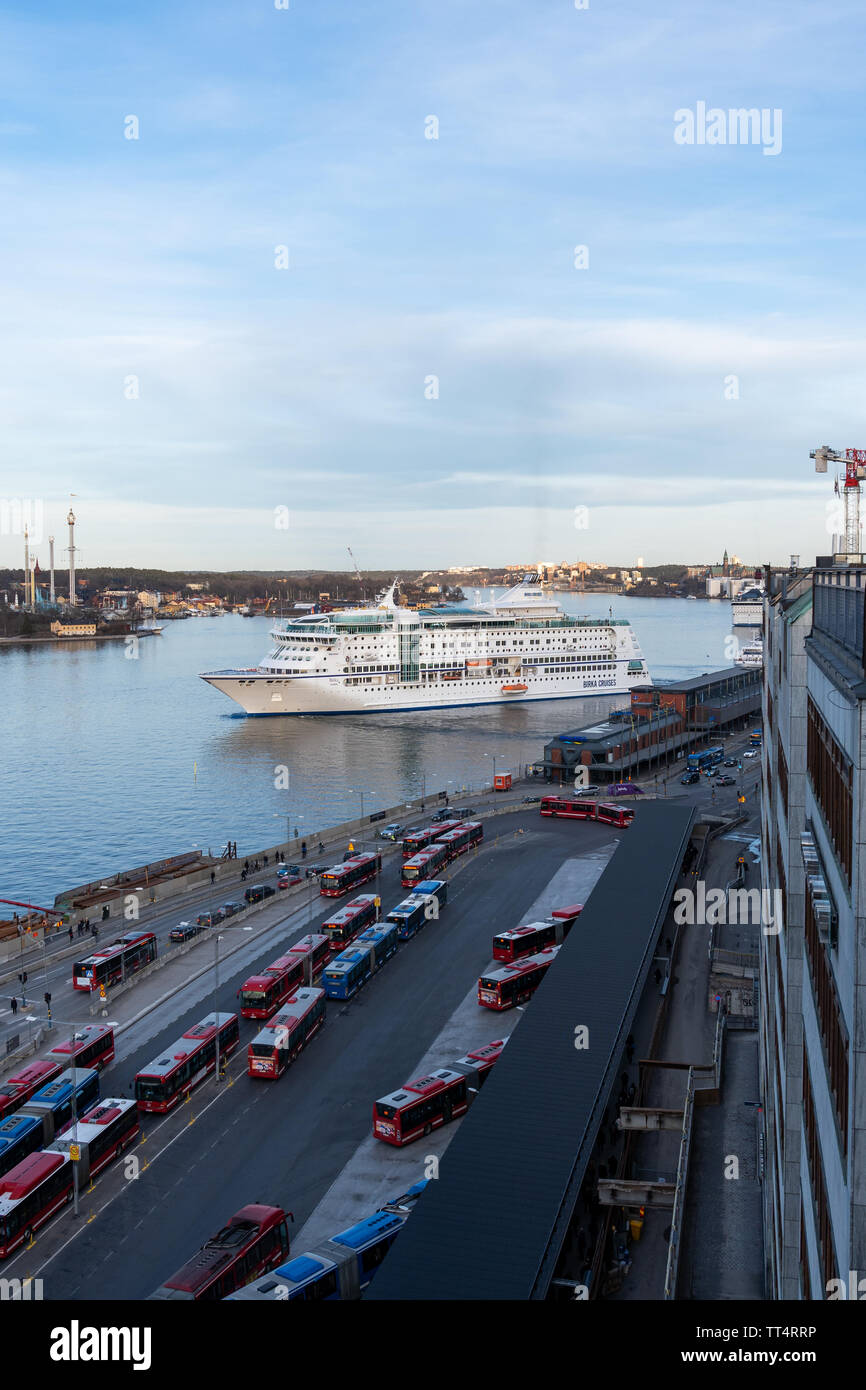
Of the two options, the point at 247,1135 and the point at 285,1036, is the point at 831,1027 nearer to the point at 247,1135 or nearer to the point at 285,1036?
the point at 247,1135

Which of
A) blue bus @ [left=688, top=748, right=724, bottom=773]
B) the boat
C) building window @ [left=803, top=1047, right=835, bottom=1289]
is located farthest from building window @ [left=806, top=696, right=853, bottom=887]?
the boat

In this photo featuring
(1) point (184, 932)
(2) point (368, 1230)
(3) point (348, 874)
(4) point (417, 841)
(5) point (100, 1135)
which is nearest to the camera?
(2) point (368, 1230)

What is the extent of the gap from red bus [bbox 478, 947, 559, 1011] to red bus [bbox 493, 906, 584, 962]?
4.48 ft

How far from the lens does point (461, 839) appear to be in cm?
3578

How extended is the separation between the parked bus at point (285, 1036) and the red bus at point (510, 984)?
339cm

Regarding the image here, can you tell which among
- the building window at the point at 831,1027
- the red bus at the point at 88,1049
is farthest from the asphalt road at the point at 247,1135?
the building window at the point at 831,1027

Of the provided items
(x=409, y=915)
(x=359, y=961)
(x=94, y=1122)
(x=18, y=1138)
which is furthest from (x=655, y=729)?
(x=18, y=1138)

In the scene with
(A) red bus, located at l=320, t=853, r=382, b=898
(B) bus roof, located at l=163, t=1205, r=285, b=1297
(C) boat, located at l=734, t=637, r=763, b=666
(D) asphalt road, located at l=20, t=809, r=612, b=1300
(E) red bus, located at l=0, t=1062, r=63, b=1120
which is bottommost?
(D) asphalt road, located at l=20, t=809, r=612, b=1300

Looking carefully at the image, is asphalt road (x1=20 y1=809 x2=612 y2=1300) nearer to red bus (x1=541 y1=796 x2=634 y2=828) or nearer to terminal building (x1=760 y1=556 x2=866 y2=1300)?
terminal building (x1=760 y1=556 x2=866 y2=1300)

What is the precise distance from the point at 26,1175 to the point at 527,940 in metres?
12.7

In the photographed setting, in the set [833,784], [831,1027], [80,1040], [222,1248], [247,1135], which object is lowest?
[247,1135]

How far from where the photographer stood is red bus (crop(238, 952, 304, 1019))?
887 inches

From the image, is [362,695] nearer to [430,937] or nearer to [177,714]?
[177,714]

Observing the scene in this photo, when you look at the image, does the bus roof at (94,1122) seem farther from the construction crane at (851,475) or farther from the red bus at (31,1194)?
the construction crane at (851,475)
